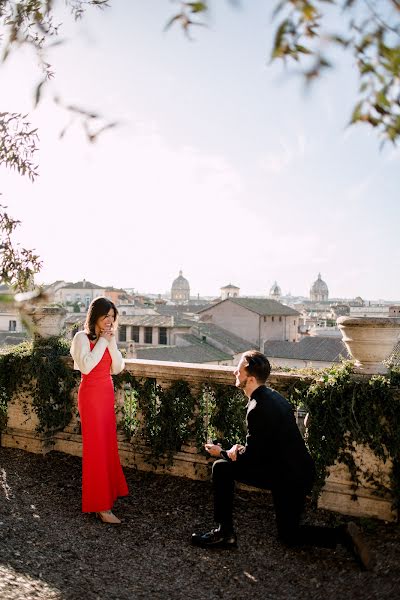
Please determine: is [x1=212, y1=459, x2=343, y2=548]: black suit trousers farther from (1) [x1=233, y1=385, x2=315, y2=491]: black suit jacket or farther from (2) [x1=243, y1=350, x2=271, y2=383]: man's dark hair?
(2) [x1=243, y1=350, x2=271, y2=383]: man's dark hair

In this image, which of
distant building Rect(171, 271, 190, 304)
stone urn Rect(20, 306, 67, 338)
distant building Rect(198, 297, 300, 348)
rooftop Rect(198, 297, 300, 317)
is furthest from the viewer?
distant building Rect(171, 271, 190, 304)

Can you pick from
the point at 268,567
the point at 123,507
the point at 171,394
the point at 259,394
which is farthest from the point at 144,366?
the point at 268,567

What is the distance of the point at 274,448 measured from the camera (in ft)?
11.0

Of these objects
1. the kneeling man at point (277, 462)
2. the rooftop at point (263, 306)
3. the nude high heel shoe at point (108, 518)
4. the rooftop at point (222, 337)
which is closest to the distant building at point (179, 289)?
the rooftop at point (263, 306)

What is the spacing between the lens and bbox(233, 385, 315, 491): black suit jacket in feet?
10.9

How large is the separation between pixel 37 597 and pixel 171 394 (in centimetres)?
212

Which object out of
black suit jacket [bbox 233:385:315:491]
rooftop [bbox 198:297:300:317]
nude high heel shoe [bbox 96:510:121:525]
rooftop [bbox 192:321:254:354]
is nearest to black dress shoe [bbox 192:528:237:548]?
black suit jacket [bbox 233:385:315:491]

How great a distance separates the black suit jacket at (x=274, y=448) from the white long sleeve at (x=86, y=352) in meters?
1.22

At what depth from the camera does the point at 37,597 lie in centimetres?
289

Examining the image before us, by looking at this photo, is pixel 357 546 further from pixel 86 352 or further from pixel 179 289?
pixel 179 289

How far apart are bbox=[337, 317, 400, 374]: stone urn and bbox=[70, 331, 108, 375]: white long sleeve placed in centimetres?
171

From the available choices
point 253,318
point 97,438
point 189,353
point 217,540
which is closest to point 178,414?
point 97,438

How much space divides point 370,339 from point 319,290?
145259mm

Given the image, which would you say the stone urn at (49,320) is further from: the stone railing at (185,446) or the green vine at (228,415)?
the green vine at (228,415)
